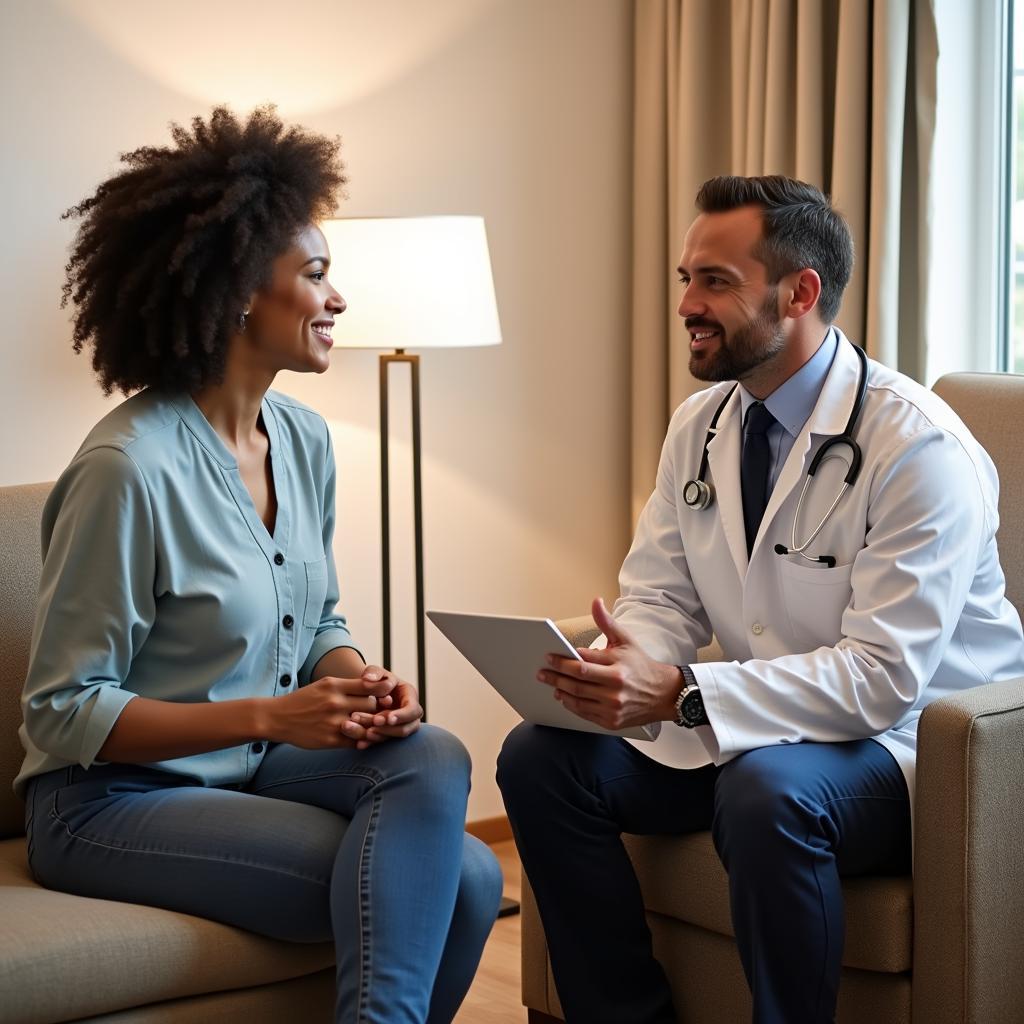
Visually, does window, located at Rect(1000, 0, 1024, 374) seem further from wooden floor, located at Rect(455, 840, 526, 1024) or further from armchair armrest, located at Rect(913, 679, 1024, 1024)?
wooden floor, located at Rect(455, 840, 526, 1024)

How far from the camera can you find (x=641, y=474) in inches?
145

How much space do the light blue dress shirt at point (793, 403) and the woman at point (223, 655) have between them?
2.33ft

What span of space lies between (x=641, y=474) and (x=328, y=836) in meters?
2.00

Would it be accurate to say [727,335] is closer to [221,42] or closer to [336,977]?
[336,977]

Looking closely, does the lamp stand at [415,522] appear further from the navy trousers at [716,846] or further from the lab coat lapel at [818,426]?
the lab coat lapel at [818,426]

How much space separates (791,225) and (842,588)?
0.59m

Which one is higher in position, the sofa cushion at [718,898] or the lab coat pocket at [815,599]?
the lab coat pocket at [815,599]

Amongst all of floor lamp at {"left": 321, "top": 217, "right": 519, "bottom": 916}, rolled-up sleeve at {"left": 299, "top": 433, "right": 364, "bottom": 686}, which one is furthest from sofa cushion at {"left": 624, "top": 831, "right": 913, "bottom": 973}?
floor lamp at {"left": 321, "top": 217, "right": 519, "bottom": 916}

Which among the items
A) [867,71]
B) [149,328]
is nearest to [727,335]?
[149,328]

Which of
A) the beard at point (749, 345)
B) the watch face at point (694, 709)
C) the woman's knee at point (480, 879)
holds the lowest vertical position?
the woman's knee at point (480, 879)

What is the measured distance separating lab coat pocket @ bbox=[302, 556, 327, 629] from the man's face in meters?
0.68

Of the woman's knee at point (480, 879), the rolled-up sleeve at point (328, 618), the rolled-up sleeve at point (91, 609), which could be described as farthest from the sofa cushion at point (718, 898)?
the rolled-up sleeve at point (91, 609)

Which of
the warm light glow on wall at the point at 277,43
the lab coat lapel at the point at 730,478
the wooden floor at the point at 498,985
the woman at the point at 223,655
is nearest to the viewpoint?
the woman at the point at 223,655

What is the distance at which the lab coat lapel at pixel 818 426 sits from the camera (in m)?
2.19
